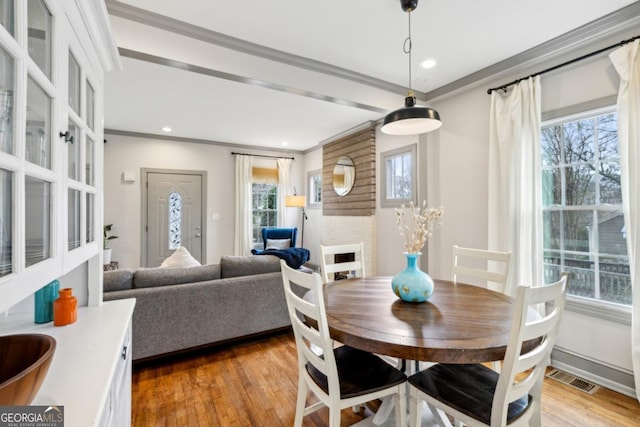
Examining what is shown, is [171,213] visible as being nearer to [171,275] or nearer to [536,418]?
[171,275]

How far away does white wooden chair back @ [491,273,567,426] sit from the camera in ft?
3.28

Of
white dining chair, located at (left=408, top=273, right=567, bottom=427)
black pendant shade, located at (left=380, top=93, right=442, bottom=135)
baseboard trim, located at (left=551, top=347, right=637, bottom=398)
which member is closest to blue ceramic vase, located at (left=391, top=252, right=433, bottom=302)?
white dining chair, located at (left=408, top=273, right=567, bottom=427)

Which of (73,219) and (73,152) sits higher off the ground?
(73,152)

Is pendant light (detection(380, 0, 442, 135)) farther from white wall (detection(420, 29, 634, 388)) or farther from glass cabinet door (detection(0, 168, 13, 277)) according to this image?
glass cabinet door (detection(0, 168, 13, 277))

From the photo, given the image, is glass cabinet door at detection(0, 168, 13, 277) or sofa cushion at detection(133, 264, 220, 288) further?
sofa cushion at detection(133, 264, 220, 288)

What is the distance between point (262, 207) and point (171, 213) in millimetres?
1702

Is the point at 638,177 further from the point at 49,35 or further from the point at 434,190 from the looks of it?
the point at 49,35

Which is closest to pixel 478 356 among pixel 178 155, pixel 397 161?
pixel 397 161

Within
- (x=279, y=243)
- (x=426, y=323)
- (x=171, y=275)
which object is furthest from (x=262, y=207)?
(x=426, y=323)

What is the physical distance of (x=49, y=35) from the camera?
2.94 ft

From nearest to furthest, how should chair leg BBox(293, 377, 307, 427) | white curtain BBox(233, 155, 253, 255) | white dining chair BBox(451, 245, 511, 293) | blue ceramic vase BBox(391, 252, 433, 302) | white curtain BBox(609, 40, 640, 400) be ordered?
1. chair leg BBox(293, 377, 307, 427)
2. blue ceramic vase BBox(391, 252, 433, 302)
3. white curtain BBox(609, 40, 640, 400)
4. white dining chair BBox(451, 245, 511, 293)
5. white curtain BBox(233, 155, 253, 255)

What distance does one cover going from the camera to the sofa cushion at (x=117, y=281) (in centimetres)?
222

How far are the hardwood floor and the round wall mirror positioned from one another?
2918 mm

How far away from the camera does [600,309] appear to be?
216 centimetres
